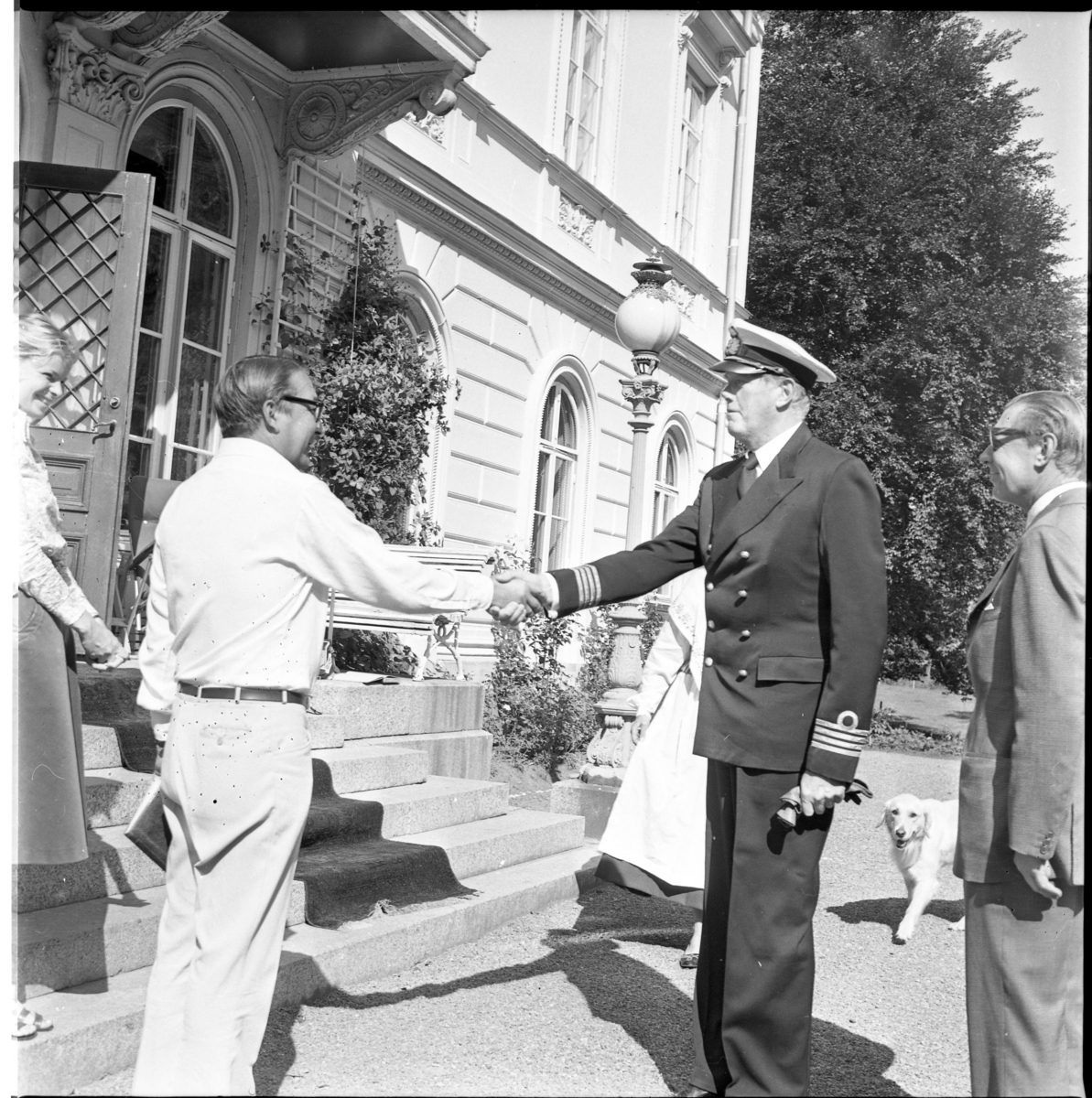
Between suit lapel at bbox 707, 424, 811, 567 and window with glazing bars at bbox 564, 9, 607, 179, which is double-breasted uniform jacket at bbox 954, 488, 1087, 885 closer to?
suit lapel at bbox 707, 424, 811, 567

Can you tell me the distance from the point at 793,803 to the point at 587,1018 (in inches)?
68.4

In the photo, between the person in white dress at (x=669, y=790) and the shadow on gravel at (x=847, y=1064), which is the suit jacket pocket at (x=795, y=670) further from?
the person in white dress at (x=669, y=790)

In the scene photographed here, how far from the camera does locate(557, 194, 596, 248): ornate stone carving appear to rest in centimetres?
1211

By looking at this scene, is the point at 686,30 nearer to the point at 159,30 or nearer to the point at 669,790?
the point at 159,30

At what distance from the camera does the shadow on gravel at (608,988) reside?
3.98 metres

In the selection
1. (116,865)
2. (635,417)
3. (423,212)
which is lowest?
(116,865)

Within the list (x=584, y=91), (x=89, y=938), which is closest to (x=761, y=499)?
(x=89, y=938)

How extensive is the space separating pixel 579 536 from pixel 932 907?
6742 millimetres

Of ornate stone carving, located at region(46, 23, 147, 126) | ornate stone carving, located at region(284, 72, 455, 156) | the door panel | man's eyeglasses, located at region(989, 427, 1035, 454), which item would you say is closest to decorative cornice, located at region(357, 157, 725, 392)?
ornate stone carving, located at region(284, 72, 455, 156)

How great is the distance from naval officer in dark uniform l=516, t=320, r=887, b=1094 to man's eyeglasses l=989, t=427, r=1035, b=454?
0.34 metres

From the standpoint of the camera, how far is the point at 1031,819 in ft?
9.36

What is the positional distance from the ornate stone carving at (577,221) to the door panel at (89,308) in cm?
633

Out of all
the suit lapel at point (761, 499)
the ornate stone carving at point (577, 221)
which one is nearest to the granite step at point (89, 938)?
the suit lapel at point (761, 499)

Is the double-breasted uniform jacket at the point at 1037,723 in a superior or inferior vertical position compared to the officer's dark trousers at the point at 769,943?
superior
